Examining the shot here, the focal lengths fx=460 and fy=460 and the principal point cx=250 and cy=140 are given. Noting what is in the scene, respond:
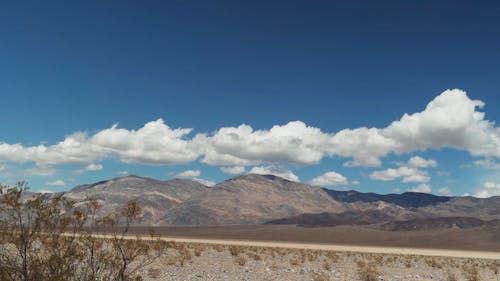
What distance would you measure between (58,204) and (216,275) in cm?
1465

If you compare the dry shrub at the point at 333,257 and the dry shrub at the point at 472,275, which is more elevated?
the dry shrub at the point at 472,275

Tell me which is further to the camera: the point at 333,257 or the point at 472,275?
the point at 333,257

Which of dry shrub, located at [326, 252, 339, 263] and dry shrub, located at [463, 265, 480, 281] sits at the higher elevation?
dry shrub, located at [463, 265, 480, 281]

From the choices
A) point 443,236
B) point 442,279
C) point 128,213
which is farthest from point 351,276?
point 443,236

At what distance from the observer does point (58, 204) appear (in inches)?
413

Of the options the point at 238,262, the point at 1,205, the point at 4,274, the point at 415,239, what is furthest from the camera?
the point at 415,239

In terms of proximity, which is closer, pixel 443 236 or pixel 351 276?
pixel 351 276

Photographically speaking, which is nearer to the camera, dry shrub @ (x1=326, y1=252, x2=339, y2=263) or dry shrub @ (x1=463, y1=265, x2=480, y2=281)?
dry shrub @ (x1=463, y1=265, x2=480, y2=281)

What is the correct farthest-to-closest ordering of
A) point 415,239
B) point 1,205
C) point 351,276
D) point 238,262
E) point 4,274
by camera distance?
1. point 415,239
2. point 238,262
3. point 351,276
4. point 1,205
5. point 4,274

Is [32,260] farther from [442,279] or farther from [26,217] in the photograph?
Answer: [442,279]

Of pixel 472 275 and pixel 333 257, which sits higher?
pixel 472 275

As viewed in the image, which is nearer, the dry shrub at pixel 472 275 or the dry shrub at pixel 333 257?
the dry shrub at pixel 472 275

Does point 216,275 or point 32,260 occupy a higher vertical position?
point 32,260

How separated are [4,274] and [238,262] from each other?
23.9m
